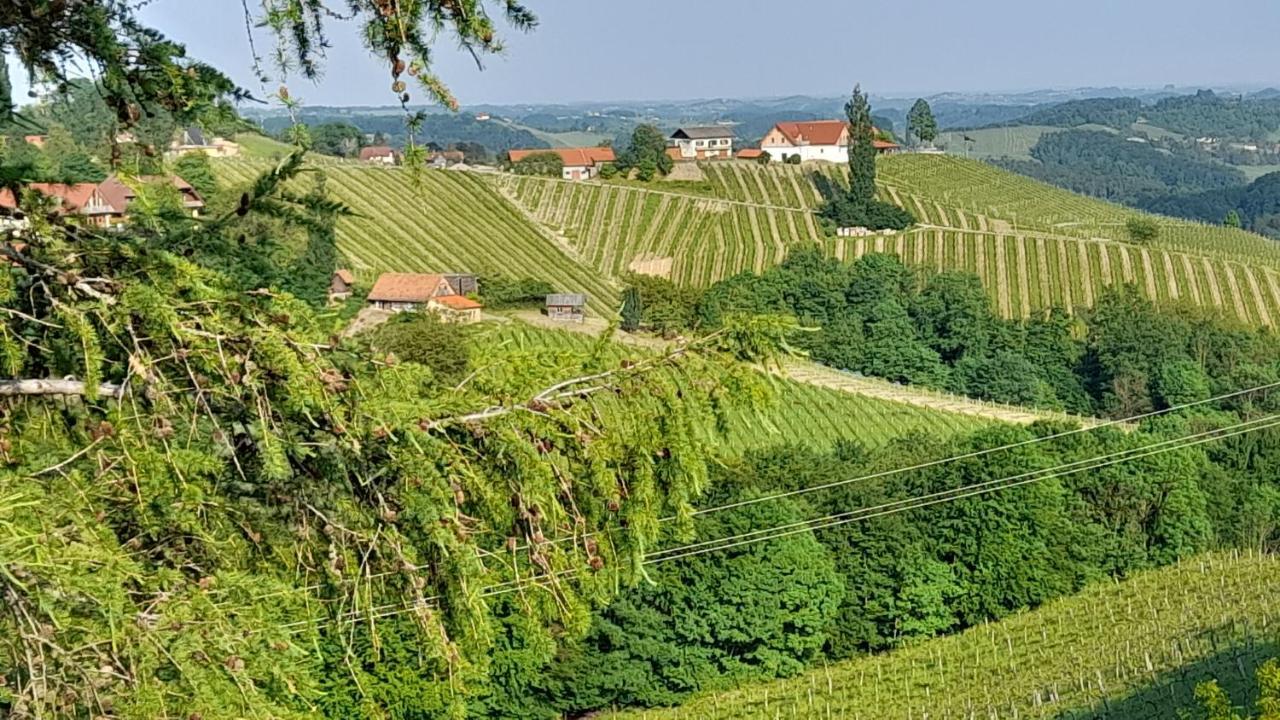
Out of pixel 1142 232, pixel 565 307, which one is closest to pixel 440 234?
pixel 565 307

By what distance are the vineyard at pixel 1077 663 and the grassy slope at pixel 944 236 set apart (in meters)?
32.8

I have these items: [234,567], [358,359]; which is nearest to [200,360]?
[358,359]

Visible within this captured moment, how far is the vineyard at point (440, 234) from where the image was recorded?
60.2m

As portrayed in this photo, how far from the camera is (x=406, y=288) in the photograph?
49.8 m

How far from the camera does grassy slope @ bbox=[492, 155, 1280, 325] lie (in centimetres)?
6028

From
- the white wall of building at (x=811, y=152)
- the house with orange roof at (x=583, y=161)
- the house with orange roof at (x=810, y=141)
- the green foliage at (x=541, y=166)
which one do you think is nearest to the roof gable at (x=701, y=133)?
the house with orange roof at (x=810, y=141)

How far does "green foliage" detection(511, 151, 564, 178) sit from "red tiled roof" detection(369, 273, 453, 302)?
112 ft

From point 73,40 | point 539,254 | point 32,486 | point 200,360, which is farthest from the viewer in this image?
point 539,254

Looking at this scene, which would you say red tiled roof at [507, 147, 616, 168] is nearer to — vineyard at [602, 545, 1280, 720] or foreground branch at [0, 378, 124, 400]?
vineyard at [602, 545, 1280, 720]

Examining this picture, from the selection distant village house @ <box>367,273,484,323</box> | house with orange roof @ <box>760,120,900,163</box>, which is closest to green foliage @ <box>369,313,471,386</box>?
distant village house @ <box>367,273,484,323</box>

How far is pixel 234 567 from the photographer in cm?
468

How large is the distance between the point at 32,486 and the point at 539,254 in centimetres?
6461

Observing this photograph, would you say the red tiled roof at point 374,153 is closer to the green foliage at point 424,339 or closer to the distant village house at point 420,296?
the distant village house at point 420,296

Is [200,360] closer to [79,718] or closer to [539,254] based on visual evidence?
[79,718]
